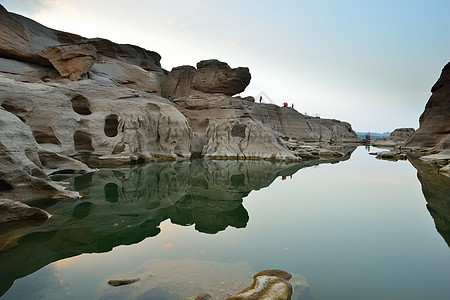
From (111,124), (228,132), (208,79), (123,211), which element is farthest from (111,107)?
(123,211)

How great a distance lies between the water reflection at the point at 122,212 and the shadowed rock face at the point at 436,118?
24006mm

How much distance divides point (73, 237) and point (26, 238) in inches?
28.2

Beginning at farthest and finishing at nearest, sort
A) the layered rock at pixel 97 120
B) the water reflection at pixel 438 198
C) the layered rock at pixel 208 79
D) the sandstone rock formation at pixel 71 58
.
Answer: the layered rock at pixel 208 79 → the sandstone rock formation at pixel 71 58 → the layered rock at pixel 97 120 → the water reflection at pixel 438 198

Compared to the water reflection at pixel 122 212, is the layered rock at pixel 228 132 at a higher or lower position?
higher

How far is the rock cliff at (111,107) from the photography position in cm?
1249

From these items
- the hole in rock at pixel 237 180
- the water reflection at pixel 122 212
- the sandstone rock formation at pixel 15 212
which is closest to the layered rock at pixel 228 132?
the hole in rock at pixel 237 180

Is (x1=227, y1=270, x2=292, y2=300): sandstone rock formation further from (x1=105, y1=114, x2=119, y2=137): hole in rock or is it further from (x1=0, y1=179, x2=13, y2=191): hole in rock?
(x1=105, y1=114, x2=119, y2=137): hole in rock

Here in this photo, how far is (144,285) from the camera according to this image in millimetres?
3611

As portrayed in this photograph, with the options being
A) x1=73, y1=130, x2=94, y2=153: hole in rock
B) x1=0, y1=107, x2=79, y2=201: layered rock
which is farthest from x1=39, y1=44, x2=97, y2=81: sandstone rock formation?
x1=0, y1=107, x2=79, y2=201: layered rock

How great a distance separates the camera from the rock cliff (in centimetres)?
1249

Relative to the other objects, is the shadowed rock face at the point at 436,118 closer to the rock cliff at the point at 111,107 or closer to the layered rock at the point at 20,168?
the rock cliff at the point at 111,107

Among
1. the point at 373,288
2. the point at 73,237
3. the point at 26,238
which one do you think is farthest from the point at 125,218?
the point at 373,288

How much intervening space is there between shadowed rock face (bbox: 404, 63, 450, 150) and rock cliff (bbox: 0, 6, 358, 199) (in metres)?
11.7

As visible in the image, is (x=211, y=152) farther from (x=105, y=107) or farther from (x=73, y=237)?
(x=73, y=237)
